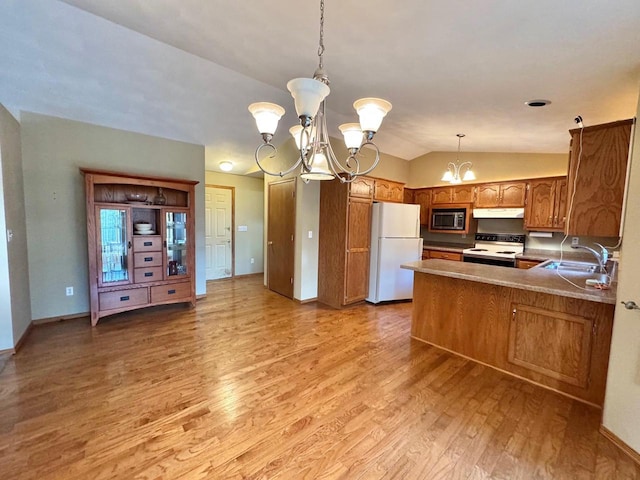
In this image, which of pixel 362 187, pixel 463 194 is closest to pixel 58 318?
pixel 362 187

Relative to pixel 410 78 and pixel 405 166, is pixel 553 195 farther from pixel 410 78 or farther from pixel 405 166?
pixel 410 78

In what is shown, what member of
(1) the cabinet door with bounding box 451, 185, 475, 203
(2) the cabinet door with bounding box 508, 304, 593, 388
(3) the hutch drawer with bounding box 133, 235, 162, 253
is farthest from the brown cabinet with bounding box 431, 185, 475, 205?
(3) the hutch drawer with bounding box 133, 235, 162, 253

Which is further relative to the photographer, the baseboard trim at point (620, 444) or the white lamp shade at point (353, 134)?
the white lamp shade at point (353, 134)

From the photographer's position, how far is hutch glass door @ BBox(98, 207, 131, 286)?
11.8ft

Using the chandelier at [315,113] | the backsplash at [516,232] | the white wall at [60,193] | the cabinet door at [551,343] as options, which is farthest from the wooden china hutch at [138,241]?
the backsplash at [516,232]

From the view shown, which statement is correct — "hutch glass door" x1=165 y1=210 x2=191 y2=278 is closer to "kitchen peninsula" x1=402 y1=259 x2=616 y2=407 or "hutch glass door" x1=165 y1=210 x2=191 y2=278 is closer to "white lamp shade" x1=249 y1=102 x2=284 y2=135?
A: "white lamp shade" x1=249 y1=102 x2=284 y2=135

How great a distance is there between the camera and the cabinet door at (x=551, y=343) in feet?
7.34

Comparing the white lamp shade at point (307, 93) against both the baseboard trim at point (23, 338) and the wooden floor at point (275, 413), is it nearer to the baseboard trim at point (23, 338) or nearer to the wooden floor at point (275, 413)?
the wooden floor at point (275, 413)

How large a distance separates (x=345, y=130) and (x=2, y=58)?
313 cm

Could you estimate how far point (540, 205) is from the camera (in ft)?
14.8

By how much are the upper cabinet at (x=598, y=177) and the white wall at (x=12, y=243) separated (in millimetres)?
4889

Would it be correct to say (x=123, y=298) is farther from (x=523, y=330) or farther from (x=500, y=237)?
(x=500, y=237)

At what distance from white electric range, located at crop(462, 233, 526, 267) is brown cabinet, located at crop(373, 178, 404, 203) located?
1556 mm

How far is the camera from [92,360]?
272 cm
